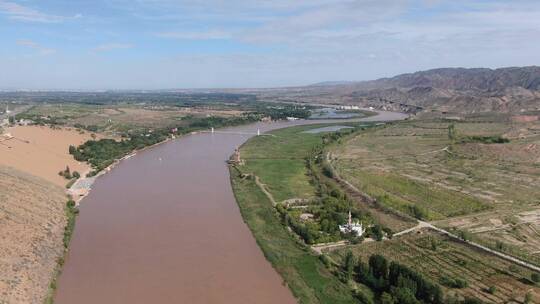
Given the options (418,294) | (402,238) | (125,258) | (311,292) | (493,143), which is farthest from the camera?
(493,143)

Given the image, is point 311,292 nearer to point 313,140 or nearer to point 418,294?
point 418,294

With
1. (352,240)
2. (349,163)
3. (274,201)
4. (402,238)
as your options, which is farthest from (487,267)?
(349,163)

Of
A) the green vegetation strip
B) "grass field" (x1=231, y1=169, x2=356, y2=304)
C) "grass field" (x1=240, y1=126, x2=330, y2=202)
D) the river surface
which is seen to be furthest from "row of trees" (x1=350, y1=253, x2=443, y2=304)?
"grass field" (x1=240, y1=126, x2=330, y2=202)

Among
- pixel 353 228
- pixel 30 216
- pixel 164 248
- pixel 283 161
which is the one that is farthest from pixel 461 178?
pixel 30 216

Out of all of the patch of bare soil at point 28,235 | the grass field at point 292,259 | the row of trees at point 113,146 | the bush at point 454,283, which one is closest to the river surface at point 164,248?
the grass field at point 292,259

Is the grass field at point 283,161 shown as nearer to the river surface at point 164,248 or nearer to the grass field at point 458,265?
the river surface at point 164,248
